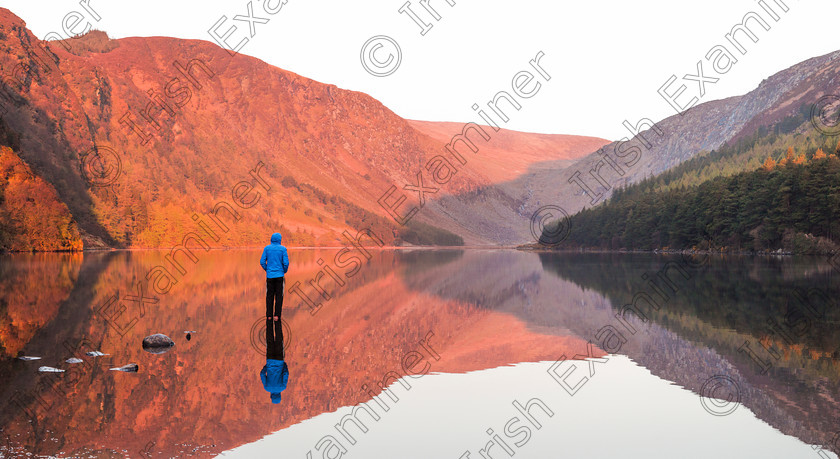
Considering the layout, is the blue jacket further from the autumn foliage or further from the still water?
the autumn foliage

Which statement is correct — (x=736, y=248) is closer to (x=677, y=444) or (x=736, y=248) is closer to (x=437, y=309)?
(x=437, y=309)

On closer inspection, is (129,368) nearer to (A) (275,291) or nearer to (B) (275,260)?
(B) (275,260)

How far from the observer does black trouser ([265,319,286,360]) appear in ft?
54.6

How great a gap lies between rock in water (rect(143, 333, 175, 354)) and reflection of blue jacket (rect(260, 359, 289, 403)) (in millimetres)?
3180

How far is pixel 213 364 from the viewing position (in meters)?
15.3

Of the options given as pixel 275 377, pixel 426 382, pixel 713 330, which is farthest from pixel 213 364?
pixel 713 330

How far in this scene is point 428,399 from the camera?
1288 centimetres

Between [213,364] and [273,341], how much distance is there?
3549 millimetres

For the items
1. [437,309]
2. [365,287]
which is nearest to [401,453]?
[437,309]

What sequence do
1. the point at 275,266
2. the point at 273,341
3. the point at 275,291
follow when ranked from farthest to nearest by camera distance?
the point at 275,291
the point at 273,341
the point at 275,266

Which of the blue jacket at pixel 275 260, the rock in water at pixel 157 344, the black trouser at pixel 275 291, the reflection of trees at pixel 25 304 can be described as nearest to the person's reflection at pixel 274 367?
the black trouser at pixel 275 291

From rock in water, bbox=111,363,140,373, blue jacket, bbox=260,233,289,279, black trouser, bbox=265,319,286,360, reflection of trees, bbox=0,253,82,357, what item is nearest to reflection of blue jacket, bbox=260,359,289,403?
black trouser, bbox=265,319,286,360

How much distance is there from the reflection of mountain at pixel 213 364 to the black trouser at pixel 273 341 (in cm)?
32

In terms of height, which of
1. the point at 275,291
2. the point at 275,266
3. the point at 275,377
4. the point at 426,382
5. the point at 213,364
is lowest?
the point at 426,382
